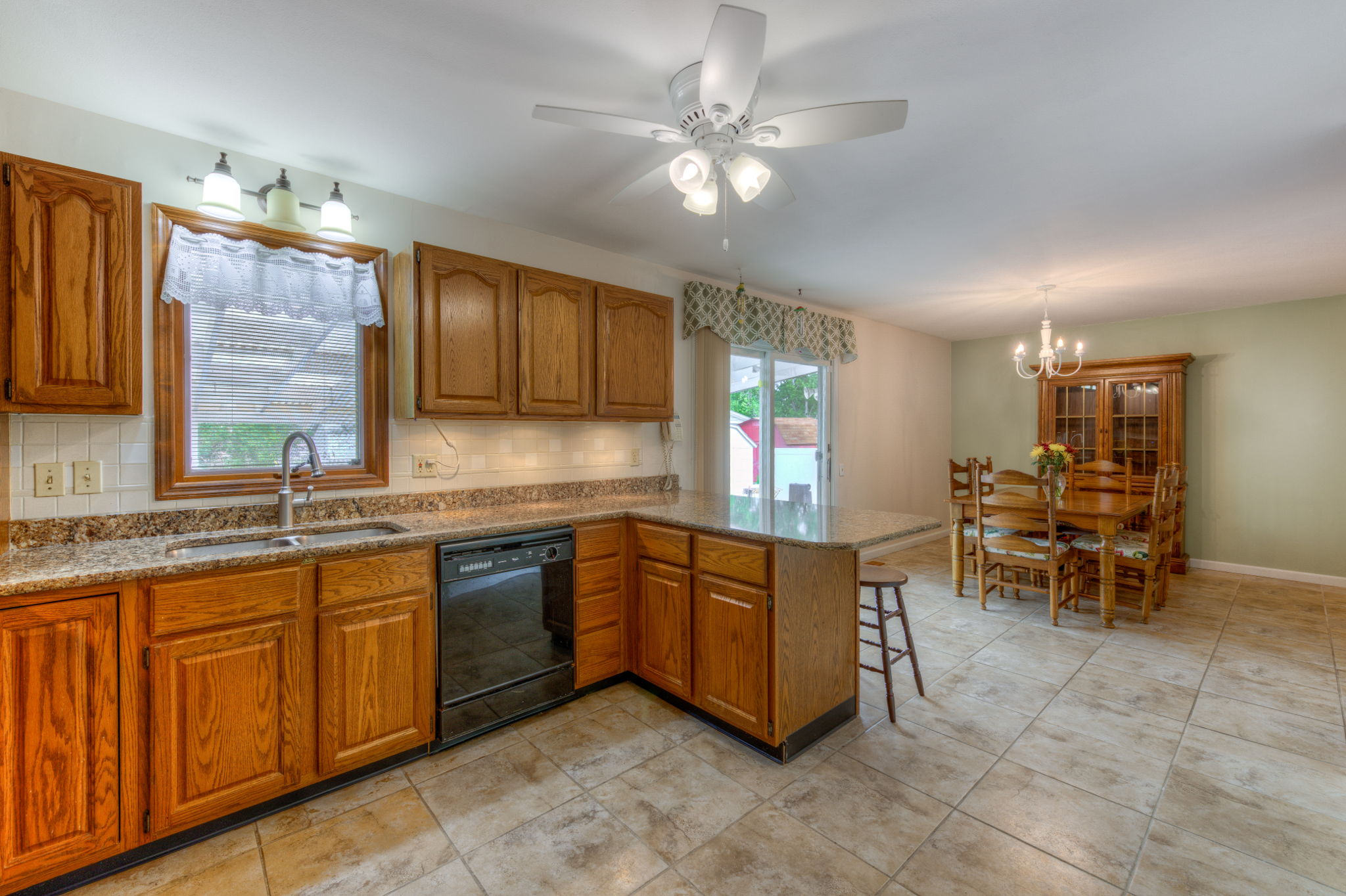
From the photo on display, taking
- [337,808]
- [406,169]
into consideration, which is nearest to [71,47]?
[406,169]

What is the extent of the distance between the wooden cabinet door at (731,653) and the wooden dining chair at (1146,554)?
2901 mm

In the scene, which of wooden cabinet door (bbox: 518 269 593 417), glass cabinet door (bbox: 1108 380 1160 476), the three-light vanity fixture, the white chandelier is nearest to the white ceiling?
the three-light vanity fixture

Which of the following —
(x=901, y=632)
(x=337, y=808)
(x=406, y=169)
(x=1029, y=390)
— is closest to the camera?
(x=337, y=808)

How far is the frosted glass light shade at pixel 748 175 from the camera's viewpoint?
1723 millimetres

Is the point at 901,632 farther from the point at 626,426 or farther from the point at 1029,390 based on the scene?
the point at 1029,390

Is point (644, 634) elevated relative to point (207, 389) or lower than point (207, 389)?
lower

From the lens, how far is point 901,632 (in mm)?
3365

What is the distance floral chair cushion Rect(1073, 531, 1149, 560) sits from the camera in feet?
12.1

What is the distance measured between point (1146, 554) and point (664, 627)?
3317 millimetres

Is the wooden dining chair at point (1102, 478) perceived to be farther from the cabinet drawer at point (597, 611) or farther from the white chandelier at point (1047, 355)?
the cabinet drawer at point (597, 611)

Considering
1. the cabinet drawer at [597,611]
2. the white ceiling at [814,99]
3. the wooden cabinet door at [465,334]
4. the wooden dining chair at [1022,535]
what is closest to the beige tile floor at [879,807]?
the cabinet drawer at [597,611]

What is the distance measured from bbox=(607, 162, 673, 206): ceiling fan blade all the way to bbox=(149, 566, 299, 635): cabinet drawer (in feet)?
5.65

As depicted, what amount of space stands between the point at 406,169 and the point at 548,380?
1.07 metres

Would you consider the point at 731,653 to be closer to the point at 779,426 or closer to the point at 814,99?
the point at 814,99
